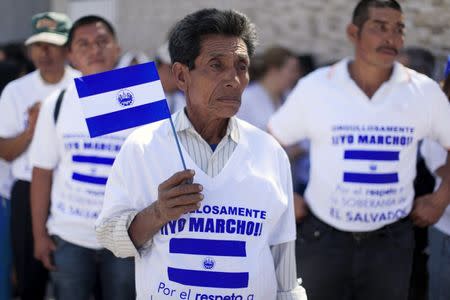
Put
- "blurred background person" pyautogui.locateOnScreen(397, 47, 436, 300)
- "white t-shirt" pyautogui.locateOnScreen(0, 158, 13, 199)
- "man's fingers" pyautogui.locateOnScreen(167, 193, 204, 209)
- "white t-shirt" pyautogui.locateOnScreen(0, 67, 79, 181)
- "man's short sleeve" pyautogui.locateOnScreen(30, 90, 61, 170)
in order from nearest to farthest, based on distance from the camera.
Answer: "man's fingers" pyautogui.locateOnScreen(167, 193, 204, 209) < "man's short sleeve" pyautogui.locateOnScreen(30, 90, 61, 170) < "blurred background person" pyautogui.locateOnScreen(397, 47, 436, 300) < "white t-shirt" pyautogui.locateOnScreen(0, 67, 79, 181) < "white t-shirt" pyautogui.locateOnScreen(0, 158, 13, 199)

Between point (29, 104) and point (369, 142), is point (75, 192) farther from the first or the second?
point (369, 142)

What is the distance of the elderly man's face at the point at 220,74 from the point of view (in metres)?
3.00

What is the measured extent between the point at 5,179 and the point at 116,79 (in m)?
2.64

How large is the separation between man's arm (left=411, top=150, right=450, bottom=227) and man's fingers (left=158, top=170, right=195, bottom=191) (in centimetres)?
180

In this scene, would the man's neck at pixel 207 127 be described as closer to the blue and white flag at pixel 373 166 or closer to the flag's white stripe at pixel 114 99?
the flag's white stripe at pixel 114 99

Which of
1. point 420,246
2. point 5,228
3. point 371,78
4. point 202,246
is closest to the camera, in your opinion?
point 202,246

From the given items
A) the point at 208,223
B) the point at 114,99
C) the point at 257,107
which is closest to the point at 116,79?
the point at 114,99

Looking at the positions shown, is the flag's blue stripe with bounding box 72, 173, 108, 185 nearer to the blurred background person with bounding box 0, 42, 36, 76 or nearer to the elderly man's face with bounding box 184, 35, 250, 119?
the elderly man's face with bounding box 184, 35, 250, 119

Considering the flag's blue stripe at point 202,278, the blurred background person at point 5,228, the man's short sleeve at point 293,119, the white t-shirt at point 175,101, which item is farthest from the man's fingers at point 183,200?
the white t-shirt at point 175,101

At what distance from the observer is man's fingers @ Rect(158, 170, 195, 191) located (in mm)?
2785

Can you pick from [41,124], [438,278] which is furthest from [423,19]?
[41,124]

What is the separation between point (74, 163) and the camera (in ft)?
13.8

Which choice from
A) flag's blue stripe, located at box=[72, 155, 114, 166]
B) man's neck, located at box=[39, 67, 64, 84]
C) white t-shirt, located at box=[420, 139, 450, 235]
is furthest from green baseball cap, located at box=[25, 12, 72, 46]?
white t-shirt, located at box=[420, 139, 450, 235]

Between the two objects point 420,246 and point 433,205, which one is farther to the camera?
point 420,246
